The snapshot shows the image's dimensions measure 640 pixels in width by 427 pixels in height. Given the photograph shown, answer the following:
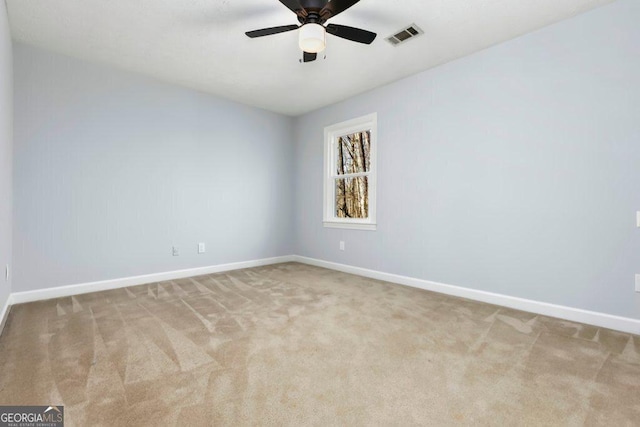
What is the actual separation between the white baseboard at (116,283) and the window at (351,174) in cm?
157

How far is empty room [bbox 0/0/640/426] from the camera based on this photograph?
5.09ft

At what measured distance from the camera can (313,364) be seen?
1.76 meters

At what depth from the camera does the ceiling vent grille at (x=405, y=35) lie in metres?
2.64

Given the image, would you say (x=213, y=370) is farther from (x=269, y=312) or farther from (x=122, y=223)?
(x=122, y=223)

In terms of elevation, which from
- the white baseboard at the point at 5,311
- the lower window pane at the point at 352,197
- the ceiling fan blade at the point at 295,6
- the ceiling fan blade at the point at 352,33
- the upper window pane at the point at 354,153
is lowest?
the white baseboard at the point at 5,311

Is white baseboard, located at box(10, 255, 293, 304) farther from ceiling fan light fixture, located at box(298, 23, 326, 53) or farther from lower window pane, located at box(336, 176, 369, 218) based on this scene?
ceiling fan light fixture, located at box(298, 23, 326, 53)

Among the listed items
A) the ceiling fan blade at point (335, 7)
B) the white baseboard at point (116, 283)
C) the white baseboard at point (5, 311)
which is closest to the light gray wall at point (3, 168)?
the white baseboard at point (5, 311)

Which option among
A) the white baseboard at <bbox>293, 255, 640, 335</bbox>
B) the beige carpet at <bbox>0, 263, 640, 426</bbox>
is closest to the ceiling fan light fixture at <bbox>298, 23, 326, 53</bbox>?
the beige carpet at <bbox>0, 263, 640, 426</bbox>

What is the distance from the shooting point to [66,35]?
2.77 m

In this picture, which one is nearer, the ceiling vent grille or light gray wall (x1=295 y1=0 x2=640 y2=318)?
light gray wall (x1=295 y1=0 x2=640 y2=318)

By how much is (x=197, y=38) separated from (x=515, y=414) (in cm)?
361

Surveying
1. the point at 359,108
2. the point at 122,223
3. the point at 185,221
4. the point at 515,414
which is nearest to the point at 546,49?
the point at 359,108

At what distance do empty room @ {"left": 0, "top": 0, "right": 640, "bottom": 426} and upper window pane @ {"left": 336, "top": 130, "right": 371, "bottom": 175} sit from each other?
0.06 meters

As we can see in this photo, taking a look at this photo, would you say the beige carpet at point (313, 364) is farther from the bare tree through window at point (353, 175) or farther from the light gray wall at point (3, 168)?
the bare tree through window at point (353, 175)
